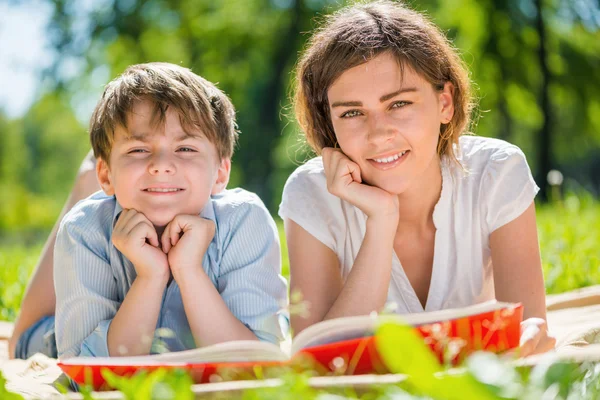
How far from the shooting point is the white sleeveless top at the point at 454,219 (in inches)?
111

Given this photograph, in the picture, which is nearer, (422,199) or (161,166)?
(161,166)

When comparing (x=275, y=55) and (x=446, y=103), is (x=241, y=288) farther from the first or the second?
(x=275, y=55)

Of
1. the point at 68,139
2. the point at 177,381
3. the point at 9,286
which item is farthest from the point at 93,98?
the point at 68,139

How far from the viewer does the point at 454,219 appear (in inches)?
113

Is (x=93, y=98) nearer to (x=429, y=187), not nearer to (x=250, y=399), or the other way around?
(x=429, y=187)

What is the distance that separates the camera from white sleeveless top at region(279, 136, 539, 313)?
2.82 m

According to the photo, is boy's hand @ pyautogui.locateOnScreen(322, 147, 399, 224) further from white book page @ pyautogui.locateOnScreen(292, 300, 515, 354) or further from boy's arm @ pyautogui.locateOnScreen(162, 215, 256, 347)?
white book page @ pyautogui.locateOnScreen(292, 300, 515, 354)

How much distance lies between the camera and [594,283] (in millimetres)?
3943

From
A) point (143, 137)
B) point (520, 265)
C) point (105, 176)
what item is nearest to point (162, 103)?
point (143, 137)

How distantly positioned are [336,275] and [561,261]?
213 cm

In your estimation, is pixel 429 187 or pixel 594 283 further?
pixel 594 283

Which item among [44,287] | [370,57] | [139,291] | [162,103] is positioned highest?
[370,57]

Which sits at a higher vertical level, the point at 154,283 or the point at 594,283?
the point at 154,283

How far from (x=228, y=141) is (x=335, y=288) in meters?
0.71
